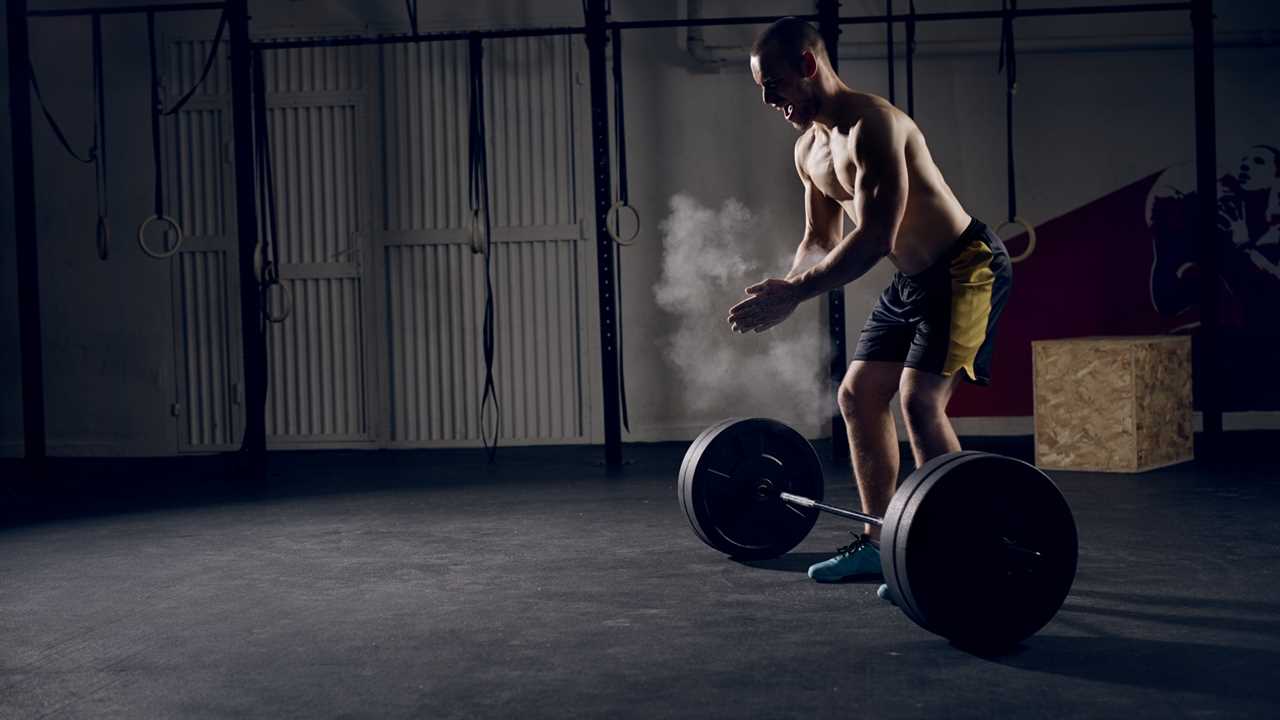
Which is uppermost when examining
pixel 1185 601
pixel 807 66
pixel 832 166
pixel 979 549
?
pixel 807 66

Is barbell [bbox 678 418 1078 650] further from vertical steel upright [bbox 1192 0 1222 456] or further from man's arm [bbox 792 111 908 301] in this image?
vertical steel upright [bbox 1192 0 1222 456]

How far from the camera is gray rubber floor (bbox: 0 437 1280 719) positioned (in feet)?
6.90

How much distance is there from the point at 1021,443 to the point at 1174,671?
12.8 feet

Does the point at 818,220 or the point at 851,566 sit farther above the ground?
the point at 818,220

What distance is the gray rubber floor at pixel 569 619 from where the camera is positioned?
2.10 meters

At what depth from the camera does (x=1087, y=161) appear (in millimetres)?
6379

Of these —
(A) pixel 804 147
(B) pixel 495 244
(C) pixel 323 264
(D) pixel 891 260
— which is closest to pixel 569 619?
(D) pixel 891 260

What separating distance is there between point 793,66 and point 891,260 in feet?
1.65

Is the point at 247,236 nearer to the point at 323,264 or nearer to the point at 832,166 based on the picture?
the point at 323,264

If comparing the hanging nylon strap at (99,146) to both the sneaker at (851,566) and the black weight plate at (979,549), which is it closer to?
the sneaker at (851,566)

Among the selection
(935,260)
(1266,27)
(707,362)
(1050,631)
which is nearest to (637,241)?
(707,362)

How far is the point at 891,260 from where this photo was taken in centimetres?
273

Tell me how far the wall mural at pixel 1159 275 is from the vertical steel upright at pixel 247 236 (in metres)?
3.68

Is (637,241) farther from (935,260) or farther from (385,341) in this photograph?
(935,260)
